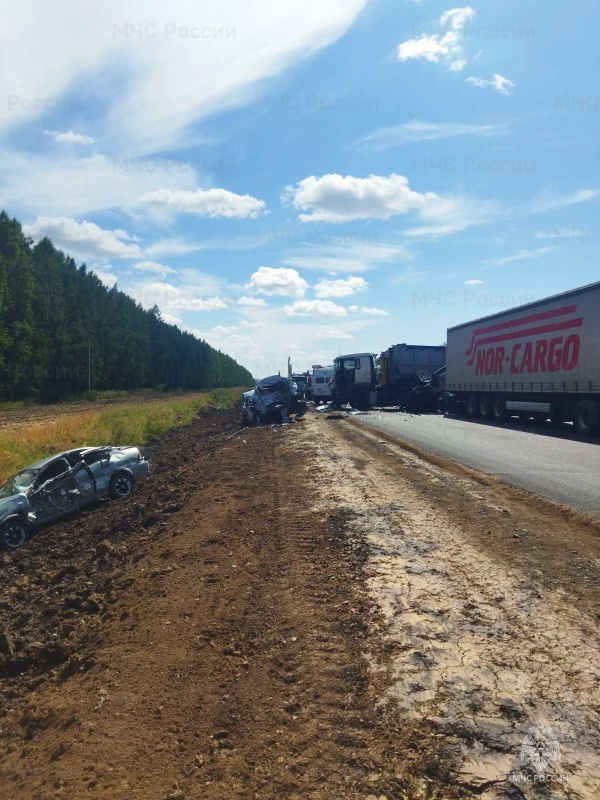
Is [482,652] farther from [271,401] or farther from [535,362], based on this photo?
[271,401]

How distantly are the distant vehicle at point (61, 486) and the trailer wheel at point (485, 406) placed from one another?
53.2ft

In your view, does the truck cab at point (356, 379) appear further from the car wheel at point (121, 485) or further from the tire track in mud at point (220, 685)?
the tire track in mud at point (220, 685)

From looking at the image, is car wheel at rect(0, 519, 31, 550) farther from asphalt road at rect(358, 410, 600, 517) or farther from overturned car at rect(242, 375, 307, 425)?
overturned car at rect(242, 375, 307, 425)

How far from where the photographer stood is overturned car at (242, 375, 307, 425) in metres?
26.1

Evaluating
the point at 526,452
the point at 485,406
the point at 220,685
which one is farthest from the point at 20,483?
the point at 485,406

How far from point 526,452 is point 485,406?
41.0 feet

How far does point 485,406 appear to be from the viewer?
26.8m

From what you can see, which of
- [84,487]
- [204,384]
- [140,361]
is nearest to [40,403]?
[140,361]

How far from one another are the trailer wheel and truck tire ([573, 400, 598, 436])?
6699mm

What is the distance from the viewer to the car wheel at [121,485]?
13.9 m

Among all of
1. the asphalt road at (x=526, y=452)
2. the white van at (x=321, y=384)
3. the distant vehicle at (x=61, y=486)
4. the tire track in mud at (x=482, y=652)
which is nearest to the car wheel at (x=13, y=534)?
the distant vehicle at (x=61, y=486)

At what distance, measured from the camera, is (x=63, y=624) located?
6.35 metres

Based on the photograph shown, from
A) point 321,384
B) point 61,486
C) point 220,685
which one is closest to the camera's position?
point 220,685

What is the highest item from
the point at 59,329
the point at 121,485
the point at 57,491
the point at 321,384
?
the point at 59,329
